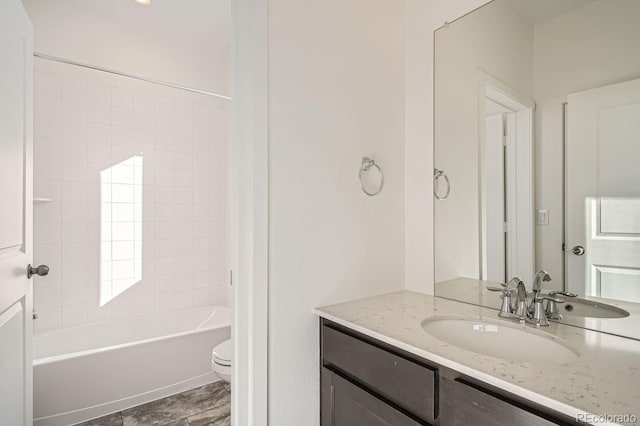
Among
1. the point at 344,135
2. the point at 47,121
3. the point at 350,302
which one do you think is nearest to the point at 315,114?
the point at 344,135

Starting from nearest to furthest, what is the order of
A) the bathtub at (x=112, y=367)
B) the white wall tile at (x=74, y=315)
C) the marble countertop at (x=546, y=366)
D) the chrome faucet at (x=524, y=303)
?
the marble countertop at (x=546, y=366)
the chrome faucet at (x=524, y=303)
the bathtub at (x=112, y=367)
the white wall tile at (x=74, y=315)

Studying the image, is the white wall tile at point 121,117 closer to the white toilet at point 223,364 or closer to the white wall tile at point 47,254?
the white wall tile at point 47,254

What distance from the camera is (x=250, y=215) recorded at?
3.76 feet

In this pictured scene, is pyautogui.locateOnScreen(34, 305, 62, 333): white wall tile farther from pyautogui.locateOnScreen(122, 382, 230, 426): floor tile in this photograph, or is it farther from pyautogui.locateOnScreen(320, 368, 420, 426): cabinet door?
pyautogui.locateOnScreen(320, 368, 420, 426): cabinet door

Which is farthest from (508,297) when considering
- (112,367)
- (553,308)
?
(112,367)

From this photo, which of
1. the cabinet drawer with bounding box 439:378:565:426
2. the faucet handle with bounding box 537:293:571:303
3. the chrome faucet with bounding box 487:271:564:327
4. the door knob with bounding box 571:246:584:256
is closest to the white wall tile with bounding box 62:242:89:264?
the cabinet drawer with bounding box 439:378:565:426

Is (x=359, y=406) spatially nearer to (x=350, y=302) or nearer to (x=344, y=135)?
(x=350, y=302)

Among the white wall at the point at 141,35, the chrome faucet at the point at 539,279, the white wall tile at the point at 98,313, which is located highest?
the white wall at the point at 141,35

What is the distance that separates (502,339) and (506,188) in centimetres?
59

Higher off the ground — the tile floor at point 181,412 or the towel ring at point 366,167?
the towel ring at point 366,167

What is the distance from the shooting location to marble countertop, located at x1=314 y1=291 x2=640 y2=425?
63 centimetres

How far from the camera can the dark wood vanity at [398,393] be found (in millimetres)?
720

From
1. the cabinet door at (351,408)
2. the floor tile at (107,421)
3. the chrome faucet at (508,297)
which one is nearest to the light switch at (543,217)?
the chrome faucet at (508,297)

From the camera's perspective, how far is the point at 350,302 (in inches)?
54.6
